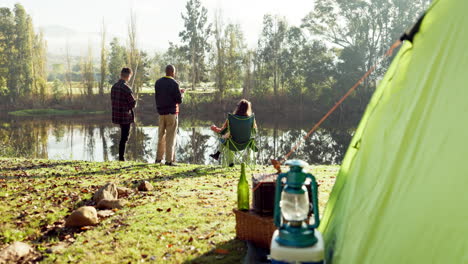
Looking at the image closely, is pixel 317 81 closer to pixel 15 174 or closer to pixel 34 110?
pixel 34 110

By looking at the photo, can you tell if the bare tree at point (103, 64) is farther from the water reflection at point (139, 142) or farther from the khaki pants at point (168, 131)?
the khaki pants at point (168, 131)

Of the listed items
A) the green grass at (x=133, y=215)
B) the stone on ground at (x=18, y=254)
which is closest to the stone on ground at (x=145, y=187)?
the green grass at (x=133, y=215)

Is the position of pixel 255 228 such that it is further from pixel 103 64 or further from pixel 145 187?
pixel 103 64

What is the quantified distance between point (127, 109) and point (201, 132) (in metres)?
12.4

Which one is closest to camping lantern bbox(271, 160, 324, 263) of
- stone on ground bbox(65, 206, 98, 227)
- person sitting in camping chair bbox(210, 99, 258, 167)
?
stone on ground bbox(65, 206, 98, 227)

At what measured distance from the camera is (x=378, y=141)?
2.40 meters

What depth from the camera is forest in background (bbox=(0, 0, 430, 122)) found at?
2811 cm

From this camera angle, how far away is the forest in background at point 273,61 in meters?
28.1

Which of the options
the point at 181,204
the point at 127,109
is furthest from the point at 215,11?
the point at 181,204

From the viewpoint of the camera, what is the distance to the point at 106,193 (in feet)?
16.0

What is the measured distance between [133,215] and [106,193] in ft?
2.52

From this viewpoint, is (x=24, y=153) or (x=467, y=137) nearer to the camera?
(x=467, y=137)

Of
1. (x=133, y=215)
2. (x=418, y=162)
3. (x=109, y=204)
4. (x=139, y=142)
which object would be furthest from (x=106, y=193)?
(x=139, y=142)

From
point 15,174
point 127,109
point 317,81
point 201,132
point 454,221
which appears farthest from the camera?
point 317,81
